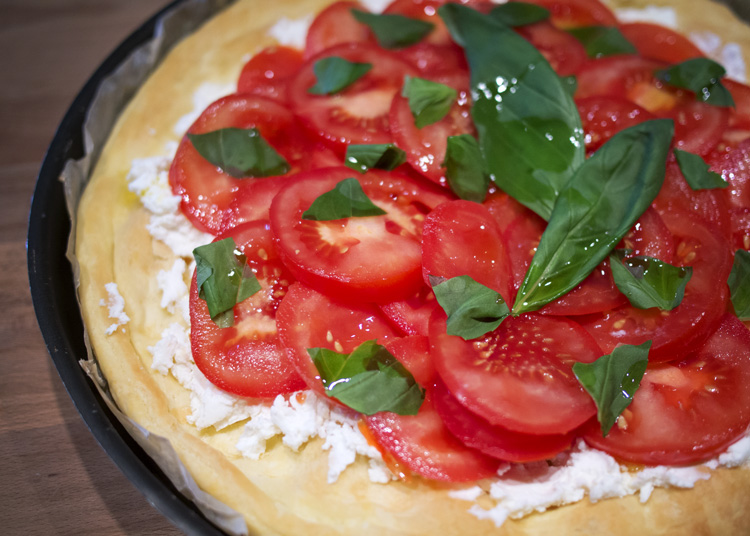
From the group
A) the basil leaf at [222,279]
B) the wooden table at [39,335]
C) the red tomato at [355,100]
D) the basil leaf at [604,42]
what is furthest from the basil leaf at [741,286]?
the wooden table at [39,335]

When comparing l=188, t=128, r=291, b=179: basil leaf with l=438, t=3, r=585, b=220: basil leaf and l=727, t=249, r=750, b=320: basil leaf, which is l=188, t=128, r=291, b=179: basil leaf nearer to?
l=438, t=3, r=585, b=220: basil leaf

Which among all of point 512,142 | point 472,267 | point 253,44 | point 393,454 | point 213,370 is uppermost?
point 253,44

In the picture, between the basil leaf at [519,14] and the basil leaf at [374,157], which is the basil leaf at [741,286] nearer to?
the basil leaf at [374,157]

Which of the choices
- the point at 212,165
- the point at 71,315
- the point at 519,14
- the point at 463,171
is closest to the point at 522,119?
the point at 463,171

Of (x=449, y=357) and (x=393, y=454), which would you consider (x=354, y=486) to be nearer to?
(x=393, y=454)

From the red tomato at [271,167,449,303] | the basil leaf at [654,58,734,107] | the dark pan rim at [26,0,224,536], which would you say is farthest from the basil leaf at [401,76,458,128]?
the dark pan rim at [26,0,224,536]

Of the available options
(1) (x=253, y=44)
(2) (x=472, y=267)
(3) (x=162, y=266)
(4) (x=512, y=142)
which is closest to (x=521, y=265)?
(2) (x=472, y=267)
